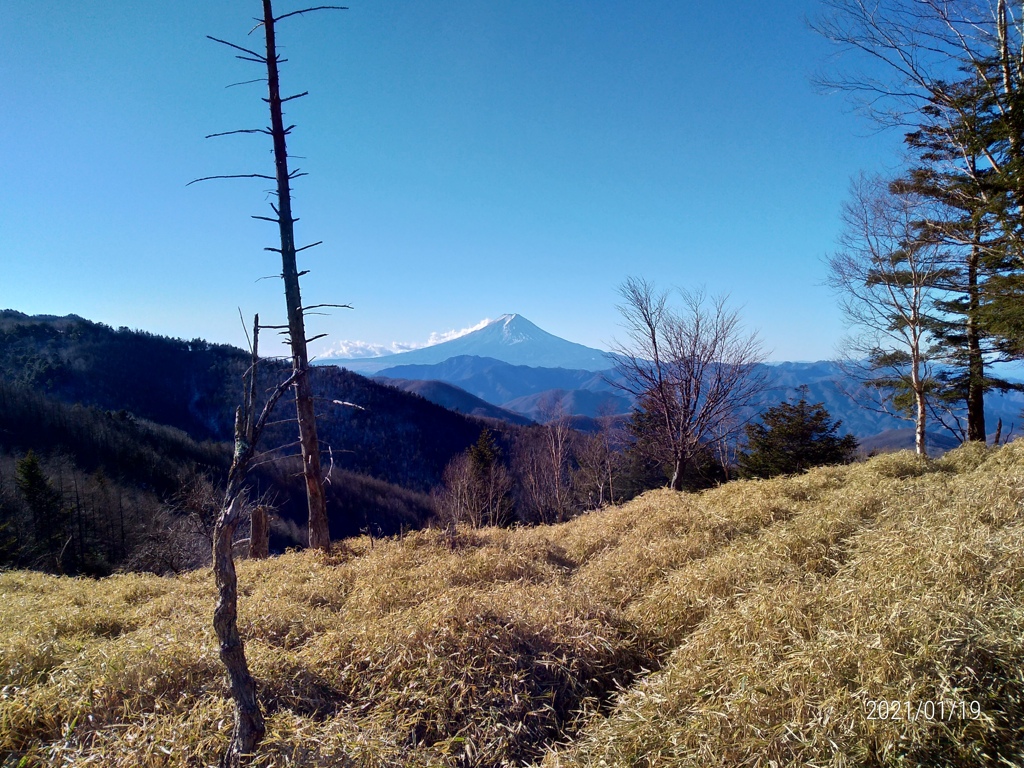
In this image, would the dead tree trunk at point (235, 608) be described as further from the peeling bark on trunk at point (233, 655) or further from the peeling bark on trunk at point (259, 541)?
the peeling bark on trunk at point (259, 541)

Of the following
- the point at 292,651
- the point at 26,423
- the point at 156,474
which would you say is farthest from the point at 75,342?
the point at 292,651

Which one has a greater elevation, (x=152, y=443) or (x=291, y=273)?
(x=291, y=273)

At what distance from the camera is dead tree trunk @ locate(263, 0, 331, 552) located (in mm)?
6617

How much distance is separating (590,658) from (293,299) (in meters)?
6.00

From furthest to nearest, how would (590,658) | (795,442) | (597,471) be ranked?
1. (597,471)
2. (795,442)
3. (590,658)

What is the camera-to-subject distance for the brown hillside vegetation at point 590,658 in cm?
208

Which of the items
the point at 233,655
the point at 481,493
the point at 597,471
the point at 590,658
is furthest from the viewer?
the point at 481,493

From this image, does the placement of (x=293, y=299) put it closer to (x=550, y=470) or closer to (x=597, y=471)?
(x=597, y=471)

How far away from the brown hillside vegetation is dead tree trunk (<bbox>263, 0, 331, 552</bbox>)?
2234mm

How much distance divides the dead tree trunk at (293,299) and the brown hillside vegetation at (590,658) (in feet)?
7.33

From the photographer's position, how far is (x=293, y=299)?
6949 mm

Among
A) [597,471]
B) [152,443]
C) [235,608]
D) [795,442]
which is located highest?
[235,608]

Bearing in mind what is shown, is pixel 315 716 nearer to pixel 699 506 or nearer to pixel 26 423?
pixel 699 506

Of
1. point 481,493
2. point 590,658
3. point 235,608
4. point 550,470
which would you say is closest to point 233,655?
point 235,608
